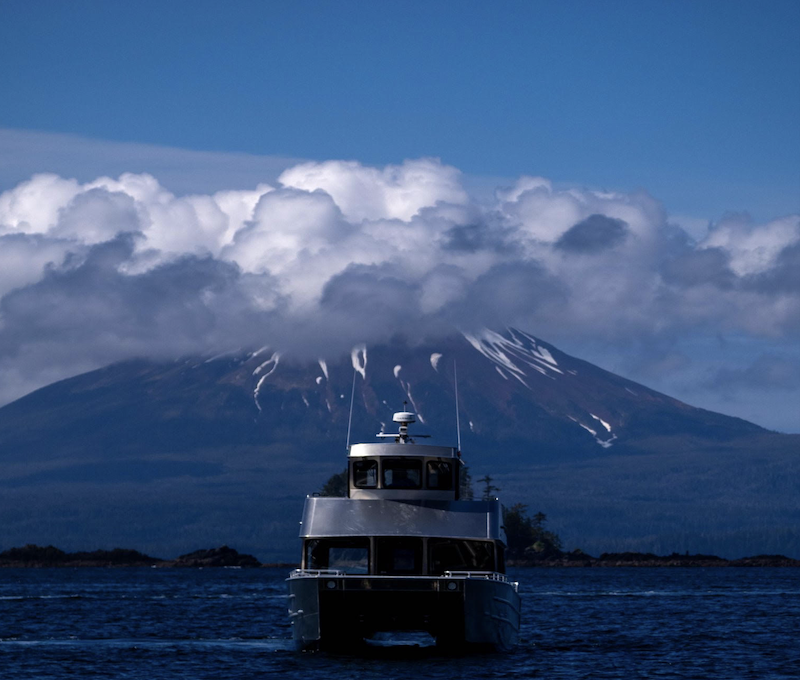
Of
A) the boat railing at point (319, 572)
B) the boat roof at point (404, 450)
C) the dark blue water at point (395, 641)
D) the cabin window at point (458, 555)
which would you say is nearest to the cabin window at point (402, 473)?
the boat roof at point (404, 450)

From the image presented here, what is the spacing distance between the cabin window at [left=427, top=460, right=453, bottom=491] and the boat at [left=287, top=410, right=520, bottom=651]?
0.03 m

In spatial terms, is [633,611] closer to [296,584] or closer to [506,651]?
[506,651]

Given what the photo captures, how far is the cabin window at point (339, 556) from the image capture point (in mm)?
51062

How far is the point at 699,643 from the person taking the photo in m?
62.9

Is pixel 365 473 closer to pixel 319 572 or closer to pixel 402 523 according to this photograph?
pixel 402 523

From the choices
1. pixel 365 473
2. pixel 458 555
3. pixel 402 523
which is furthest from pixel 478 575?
pixel 365 473

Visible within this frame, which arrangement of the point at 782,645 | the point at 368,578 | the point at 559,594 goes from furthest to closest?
1. the point at 559,594
2. the point at 782,645
3. the point at 368,578

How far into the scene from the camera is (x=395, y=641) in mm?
58094

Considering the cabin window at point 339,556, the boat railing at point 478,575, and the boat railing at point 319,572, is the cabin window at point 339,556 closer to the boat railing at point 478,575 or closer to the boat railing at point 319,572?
the boat railing at point 319,572

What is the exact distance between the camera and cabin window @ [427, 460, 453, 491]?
52062mm

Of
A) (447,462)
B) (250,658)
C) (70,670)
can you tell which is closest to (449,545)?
(447,462)

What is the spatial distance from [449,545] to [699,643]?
16.8 m

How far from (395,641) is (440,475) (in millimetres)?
9020

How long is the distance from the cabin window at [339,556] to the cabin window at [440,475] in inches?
129
